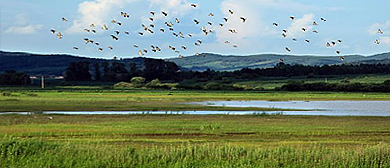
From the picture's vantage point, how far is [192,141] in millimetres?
33312

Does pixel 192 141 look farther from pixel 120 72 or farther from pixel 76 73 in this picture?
pixel 76 73

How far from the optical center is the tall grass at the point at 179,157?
80.6 ft

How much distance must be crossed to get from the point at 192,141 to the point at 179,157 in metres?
7.94

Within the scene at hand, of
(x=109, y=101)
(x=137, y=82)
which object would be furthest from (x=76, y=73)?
(x=109, y=101)

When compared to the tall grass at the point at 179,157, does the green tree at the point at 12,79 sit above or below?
above

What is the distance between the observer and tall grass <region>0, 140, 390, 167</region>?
80.6 ft

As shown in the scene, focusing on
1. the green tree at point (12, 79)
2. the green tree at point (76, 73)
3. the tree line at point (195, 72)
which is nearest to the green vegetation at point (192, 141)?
the green tree at point (12, 79)

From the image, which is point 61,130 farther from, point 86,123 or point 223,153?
point 223,153

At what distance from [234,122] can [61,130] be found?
12635mm

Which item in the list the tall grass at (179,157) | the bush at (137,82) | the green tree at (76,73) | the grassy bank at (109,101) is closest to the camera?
the tall grass at (179,157)

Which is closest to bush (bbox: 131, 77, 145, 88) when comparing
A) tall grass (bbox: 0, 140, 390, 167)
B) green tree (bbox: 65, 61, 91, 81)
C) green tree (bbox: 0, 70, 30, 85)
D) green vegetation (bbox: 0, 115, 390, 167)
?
green tree (bbox: 0, 70, 30, 85)

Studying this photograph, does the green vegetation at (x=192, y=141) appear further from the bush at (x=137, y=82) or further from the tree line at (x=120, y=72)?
the tree line at (x=120, y=72)

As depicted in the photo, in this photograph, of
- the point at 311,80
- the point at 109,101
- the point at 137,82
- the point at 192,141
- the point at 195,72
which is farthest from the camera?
the point at 195,72

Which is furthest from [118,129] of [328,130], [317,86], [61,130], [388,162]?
[317,86]
